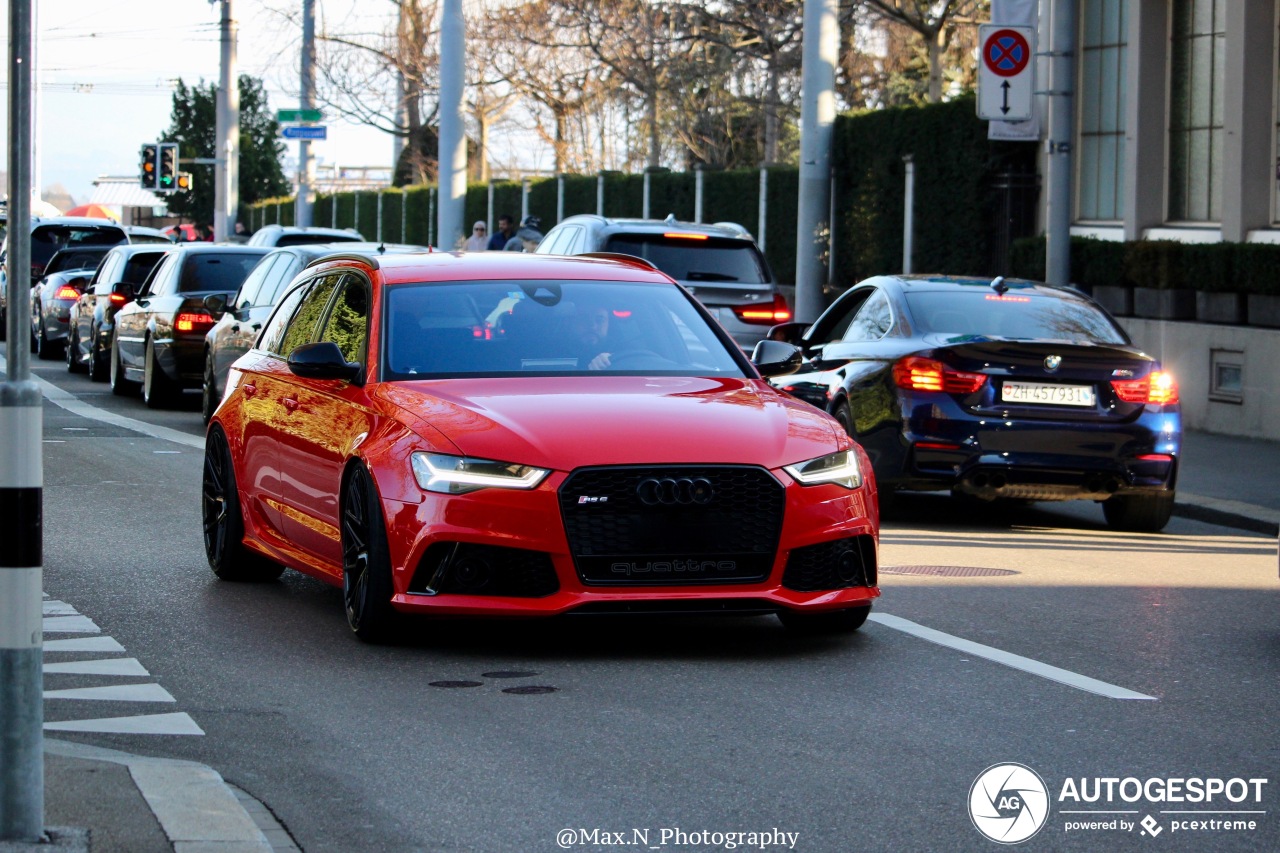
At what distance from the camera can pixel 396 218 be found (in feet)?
190

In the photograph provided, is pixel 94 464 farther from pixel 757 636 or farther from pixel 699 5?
pixel 699 5

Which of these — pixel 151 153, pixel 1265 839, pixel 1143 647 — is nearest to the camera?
pixel 1265 839

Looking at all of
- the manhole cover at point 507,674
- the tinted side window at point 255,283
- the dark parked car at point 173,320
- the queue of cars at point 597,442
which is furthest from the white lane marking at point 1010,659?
the dark parked car at point 173,320

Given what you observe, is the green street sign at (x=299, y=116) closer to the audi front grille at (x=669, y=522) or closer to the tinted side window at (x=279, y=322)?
the tinted side window at (x=279, y=322)

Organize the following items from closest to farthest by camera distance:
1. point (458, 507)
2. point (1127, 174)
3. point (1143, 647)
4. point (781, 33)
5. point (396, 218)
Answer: point (458, 507), point (1143, 647), point (1127, 174), point (781, 33), point (396, 218)

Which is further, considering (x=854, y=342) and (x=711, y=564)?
(x=854, y=342)

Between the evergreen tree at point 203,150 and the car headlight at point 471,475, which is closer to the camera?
the car headlight at point 471,475

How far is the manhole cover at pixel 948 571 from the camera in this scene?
10508 millimetres

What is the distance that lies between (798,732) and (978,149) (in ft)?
61.7

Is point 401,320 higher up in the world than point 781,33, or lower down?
lower down

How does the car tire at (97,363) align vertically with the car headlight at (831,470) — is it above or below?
below

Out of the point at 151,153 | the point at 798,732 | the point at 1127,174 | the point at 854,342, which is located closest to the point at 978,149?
the point at 1127,174

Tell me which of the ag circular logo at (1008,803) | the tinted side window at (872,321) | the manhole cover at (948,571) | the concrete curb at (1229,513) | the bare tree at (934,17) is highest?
the bare tree at (934,17)

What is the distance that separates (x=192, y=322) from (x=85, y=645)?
13232 millimetres
